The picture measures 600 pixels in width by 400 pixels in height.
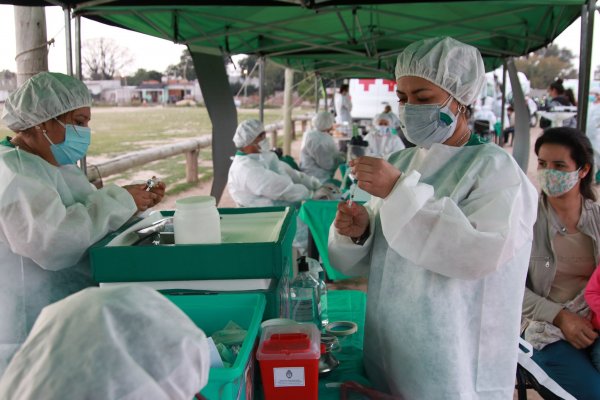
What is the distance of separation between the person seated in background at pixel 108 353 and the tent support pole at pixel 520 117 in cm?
631

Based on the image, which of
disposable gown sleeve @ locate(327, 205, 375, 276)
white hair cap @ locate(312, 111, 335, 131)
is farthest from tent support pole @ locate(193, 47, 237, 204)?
disposable gown sleeve @ locate(327, 205, 375, 276)

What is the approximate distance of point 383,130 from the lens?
24.8ft

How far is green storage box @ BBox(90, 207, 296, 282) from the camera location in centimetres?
134

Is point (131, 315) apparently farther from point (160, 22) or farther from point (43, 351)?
point (160, 22)

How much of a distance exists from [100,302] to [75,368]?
8cm

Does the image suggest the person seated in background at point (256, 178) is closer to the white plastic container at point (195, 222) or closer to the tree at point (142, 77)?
the white plastic container at point (195, 222)

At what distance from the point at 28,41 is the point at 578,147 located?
268 cm

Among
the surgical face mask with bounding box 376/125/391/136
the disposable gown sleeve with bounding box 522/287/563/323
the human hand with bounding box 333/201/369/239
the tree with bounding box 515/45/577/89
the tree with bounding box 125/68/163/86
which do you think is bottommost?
the disposable gown sleeve with bounding box 522/287/563/323

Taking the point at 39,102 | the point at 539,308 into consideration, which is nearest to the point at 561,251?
the point at 539,308

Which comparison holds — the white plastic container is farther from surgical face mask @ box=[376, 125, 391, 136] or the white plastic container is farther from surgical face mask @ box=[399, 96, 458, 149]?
surgical face mask @ box=[376, 125, 391, 136]

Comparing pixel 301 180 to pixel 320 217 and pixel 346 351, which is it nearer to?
pixel 320 217

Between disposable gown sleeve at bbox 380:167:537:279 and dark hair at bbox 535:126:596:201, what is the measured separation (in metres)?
0.99

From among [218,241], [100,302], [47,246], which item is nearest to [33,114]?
[47,246]

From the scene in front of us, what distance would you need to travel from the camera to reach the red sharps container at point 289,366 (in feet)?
3.89
